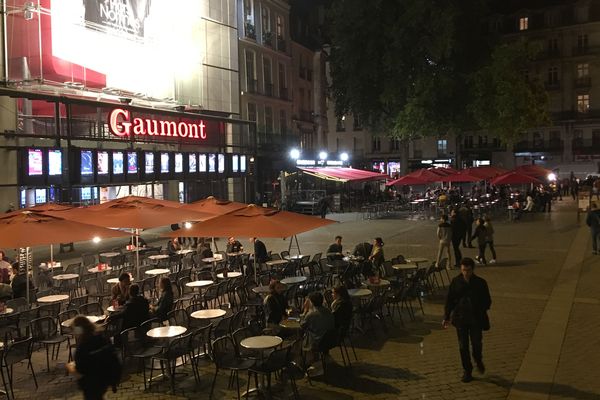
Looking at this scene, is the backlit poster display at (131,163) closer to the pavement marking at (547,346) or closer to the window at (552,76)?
the pavement marking at (547,346)

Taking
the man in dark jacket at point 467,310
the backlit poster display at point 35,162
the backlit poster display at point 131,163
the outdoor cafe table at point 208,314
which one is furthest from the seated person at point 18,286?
the backlit poster display at point 131,163

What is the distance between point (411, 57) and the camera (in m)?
37.4

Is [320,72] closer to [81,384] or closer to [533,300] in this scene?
[533,300]

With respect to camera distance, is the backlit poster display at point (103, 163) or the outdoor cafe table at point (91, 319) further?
the backlit poster display at point (103, 163)

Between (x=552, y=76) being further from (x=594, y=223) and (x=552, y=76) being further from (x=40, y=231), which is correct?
(x=40, y=231)

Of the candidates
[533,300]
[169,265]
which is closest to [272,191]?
[169,265]

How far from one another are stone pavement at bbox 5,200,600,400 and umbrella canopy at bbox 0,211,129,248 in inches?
82.8

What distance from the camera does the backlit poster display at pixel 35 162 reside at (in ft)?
59.3

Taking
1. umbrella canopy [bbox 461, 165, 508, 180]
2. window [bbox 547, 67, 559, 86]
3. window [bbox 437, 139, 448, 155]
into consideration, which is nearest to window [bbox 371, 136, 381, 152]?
window [bbox 437, 139, 448, 155]

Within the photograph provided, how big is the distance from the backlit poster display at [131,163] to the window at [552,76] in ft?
180

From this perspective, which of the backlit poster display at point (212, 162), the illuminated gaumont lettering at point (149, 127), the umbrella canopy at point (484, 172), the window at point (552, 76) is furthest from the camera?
the window at point (552, 76)

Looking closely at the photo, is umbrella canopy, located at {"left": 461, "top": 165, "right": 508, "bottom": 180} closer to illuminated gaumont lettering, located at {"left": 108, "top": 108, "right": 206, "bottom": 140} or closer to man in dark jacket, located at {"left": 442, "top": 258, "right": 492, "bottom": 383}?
illuminated gaumont lettering, located at {"left": 108, "top": 108, "right": 206, "bottom": 140}

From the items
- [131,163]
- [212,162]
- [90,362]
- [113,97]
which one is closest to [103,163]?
[131,163]

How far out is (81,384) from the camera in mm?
6258
